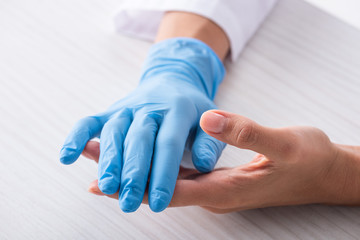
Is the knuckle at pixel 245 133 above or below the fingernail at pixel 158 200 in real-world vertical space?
above

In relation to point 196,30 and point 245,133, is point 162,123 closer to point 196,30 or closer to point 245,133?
point 245,133

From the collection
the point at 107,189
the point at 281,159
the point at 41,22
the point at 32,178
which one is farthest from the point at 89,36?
the point at 281,159

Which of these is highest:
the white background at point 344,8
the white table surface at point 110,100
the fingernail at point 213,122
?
the white background at point 344,8

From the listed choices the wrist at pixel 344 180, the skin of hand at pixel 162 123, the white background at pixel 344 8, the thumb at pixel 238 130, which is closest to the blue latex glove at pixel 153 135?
the skin of hand at pixel 162 123

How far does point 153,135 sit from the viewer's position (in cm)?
72

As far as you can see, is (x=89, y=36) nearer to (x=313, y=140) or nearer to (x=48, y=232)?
(x=48, y=232)

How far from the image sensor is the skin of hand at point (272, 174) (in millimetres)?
601

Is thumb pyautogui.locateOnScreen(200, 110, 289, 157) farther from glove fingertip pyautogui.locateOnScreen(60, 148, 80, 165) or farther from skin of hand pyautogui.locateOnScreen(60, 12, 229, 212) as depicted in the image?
glove fingertip pyautogui.locateOnScreen(60, 148, 80, 165)

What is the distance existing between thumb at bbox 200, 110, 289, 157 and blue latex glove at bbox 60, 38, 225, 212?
4.5 inches

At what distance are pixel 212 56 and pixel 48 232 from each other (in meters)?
0.61

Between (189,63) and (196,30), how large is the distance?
0.13 metres

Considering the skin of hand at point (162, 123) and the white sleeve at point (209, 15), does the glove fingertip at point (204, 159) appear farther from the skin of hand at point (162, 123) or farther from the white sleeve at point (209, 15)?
the white sleeve at point (209, 15)

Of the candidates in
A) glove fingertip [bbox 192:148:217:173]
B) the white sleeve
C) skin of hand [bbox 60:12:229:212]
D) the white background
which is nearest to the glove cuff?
skin of hand [bbox 60:12:229:212]

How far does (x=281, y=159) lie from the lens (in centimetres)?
65
